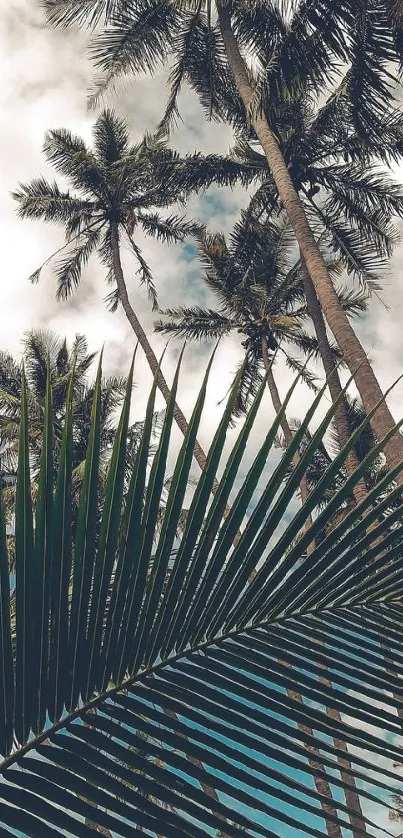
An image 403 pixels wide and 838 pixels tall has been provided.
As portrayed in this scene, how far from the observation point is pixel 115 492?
1.21 metres

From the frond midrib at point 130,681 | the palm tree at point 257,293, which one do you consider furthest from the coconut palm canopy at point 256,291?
the frond midrib at point 130,681

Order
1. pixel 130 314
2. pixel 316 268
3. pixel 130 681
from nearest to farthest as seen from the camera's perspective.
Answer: pixel 130 681
pixel 316 268
pixel 130 314

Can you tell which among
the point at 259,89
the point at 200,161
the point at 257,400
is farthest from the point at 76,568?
the point at 200,161

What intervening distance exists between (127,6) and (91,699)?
1367 centimetres

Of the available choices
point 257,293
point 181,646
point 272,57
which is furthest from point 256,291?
point 181,646

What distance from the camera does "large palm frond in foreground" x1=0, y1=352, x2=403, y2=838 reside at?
3.52 feet

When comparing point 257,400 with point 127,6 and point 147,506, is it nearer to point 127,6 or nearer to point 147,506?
point 147,506

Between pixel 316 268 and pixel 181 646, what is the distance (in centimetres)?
910

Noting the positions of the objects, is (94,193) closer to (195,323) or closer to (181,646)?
(195,323)

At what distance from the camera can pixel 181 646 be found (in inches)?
49.5

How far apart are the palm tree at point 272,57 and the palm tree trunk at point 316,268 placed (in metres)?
0.02

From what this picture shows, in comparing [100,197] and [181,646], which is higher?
[100,197]

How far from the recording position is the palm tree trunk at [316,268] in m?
8.01

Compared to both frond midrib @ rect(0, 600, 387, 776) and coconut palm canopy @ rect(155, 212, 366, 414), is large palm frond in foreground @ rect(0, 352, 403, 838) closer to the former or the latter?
frond midrib @ rect(0, 600, 387, 776)
